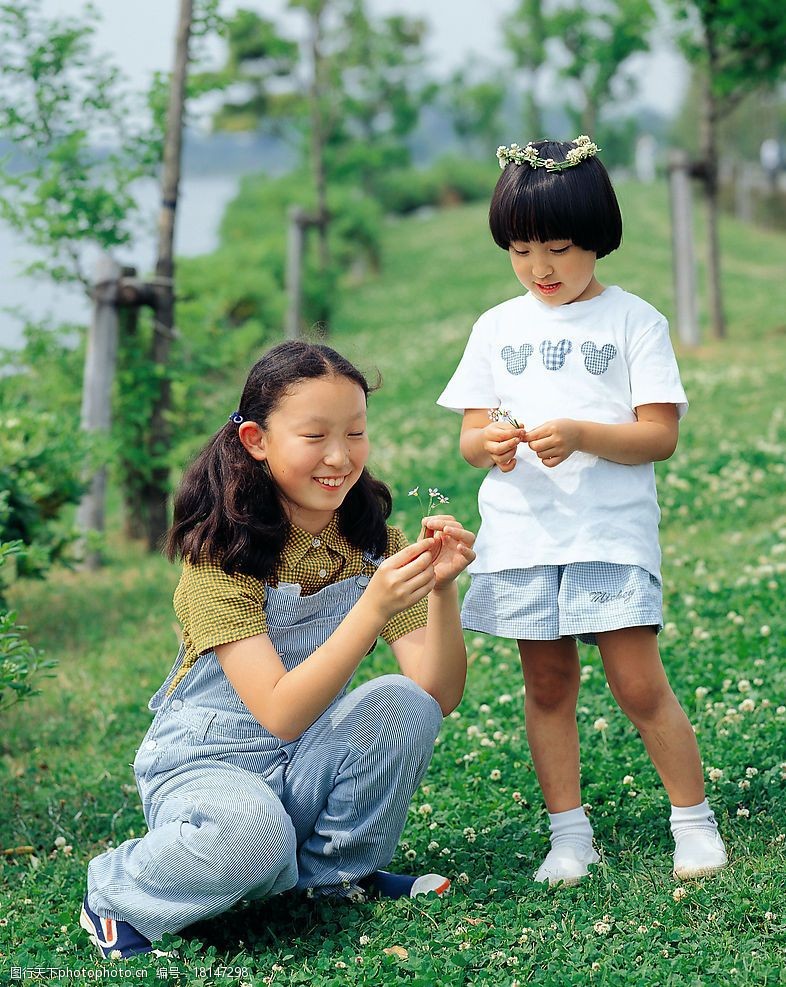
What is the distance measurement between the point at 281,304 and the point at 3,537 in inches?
496

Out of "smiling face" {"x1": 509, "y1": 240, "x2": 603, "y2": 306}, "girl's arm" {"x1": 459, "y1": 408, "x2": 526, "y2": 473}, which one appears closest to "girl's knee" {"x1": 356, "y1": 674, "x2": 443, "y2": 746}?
"girl's arm" {"x1": 459, "y1": 408, "x2": 526, "y2": 473}

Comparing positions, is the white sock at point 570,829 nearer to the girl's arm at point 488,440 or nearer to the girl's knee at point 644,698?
the girl's knee at point 644,698

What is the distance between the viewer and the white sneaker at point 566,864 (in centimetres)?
342

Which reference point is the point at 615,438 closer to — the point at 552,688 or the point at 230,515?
the point at 552,688

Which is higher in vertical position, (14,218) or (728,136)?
(728,136)

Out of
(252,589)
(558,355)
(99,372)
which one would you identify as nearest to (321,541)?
(252,589)

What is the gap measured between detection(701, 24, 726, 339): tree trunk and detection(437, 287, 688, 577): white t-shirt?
1052 cm

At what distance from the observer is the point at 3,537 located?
588 centimetres

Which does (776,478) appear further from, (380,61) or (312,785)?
(380,61)

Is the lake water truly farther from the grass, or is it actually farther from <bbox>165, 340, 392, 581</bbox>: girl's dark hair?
<bbox>165, 340, 392, 581</bbox>: girl's dark hair

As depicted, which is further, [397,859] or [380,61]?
[380,61]

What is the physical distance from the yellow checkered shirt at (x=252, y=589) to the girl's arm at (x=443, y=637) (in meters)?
0.08

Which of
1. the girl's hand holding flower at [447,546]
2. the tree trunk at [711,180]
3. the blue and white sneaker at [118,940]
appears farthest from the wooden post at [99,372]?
the tree trunk at [711,180]

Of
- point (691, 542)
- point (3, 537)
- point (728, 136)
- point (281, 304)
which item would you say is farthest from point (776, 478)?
point (728, 136)
